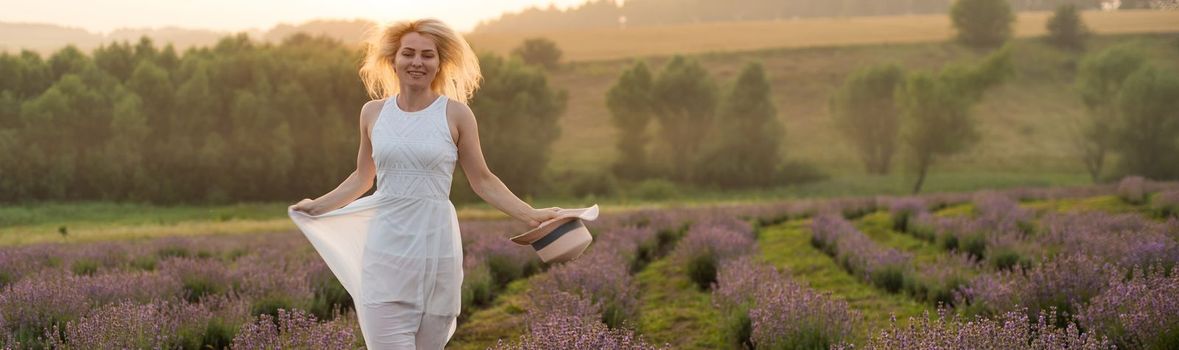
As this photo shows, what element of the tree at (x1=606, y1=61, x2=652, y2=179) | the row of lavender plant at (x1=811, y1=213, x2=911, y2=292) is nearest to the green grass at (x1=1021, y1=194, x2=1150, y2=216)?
the row of lavender plant at (x1=811, y1=213, x2=911, y2=292)

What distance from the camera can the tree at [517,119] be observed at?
3722cm

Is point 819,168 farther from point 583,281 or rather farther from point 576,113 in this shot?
point 583,281

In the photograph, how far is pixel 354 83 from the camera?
37094 mm

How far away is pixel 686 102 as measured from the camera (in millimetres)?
46625

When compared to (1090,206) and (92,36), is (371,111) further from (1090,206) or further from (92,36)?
(92,36)

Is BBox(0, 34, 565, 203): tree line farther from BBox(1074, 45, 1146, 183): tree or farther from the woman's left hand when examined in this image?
the woman's left hand

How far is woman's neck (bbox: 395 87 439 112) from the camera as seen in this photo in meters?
3.40

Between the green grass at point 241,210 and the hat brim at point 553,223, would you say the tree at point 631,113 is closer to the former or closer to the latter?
the green grass at point 241,210

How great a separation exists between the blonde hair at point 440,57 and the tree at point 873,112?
43187 millimetres

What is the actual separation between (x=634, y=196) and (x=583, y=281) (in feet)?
116

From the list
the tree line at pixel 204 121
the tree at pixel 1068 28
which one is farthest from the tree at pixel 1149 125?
the tree at pixel 1068 28

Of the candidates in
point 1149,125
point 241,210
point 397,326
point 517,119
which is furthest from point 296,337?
point 1149,125

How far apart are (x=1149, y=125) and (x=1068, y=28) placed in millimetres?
35741

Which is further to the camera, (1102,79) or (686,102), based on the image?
(686,102)
